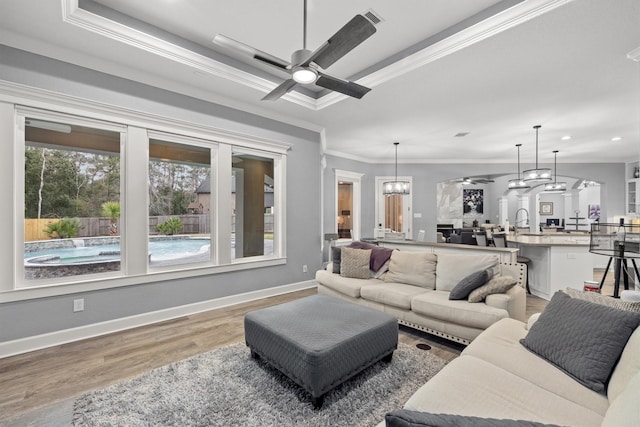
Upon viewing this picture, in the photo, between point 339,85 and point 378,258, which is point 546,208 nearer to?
point 378,258

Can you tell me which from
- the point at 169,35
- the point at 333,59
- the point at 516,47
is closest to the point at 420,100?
the point at 516,47

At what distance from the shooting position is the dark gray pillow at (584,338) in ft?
4.71

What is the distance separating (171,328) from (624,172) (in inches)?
451

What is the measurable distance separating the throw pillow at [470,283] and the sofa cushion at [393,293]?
0.41 meters

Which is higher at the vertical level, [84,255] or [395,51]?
[395,51]

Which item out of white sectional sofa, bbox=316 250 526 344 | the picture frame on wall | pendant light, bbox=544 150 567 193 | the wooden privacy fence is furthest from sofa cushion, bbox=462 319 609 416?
the picture frame on wall

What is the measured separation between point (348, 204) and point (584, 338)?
6.78 metres

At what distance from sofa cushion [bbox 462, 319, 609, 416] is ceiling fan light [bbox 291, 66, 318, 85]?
7.44 ft

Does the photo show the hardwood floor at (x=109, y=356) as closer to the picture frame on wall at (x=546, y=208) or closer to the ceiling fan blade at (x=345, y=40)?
the ceiling fan blade at (x=345, y=40)

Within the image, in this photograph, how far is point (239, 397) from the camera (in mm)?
2006

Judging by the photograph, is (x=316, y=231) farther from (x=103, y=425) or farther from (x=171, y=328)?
(x=103, y=425)

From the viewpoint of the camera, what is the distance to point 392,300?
10.5 ft

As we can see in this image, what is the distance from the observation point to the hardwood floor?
2117 millimetres

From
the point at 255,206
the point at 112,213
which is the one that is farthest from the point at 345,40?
the point at 255,206
